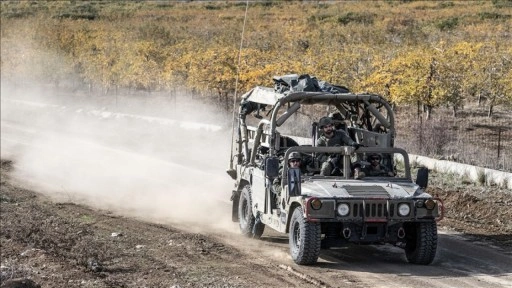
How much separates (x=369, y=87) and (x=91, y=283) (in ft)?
58.4

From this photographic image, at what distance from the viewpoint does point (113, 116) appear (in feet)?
122

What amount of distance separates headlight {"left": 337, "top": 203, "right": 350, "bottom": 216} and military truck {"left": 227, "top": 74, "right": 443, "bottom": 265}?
0.01m

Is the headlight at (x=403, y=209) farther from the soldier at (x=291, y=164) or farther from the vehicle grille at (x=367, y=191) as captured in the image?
the soldier at (x=291, y=164)

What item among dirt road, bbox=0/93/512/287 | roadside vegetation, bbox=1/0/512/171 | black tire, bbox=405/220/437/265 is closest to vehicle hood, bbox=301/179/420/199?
black tire, bbox=405/220/437/265

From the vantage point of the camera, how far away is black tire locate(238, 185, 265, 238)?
13.3 meters

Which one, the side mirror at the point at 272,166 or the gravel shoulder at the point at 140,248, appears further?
the side mirror at the point at 272,166

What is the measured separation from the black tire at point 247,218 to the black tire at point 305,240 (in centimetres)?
188

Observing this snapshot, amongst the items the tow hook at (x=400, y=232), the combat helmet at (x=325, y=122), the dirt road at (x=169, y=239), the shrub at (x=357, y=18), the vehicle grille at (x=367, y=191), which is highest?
the shrub at (x=357, y=18)

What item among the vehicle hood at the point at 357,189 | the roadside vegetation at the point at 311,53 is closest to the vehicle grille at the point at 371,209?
the vehicle hood at the point at 357,189

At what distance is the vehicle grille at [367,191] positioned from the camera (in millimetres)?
11039

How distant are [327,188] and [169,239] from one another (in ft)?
10.8

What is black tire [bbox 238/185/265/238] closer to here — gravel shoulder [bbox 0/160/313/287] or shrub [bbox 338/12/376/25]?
gravel shoulder [bbox 0/160/313/287]

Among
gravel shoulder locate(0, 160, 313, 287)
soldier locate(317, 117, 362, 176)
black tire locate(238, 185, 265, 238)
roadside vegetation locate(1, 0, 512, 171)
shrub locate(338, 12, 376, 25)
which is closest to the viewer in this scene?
gravel shoulder locate(0, 160, 313, 287)

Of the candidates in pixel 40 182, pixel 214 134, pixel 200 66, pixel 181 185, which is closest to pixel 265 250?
pixel 181 185
